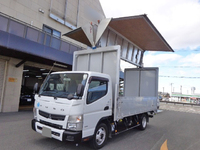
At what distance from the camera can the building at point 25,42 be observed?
821 centimetres

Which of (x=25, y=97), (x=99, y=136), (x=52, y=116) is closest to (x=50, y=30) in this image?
(x=25, y=97)

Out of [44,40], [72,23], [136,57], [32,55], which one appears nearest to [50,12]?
[72,23]

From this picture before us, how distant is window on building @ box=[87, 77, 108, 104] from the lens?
3.89 metres

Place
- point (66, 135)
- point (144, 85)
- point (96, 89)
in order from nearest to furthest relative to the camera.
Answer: point (66, 135), point (96, 89), point (144, 85)

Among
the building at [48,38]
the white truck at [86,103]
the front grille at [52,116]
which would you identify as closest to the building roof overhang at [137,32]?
the building at [48,38]

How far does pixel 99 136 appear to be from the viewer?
13.6ft

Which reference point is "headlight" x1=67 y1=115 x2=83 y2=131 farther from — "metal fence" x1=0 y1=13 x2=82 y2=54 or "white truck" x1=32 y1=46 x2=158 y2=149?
"metal fence" x1=0 y1=13 x2=82 y2=54

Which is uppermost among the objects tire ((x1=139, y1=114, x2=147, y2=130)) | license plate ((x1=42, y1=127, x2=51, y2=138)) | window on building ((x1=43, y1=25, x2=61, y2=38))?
window on building ((x1=43, y1=25, x2=61, y2=38))

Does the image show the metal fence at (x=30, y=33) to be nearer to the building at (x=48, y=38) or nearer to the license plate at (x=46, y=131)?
the building at (x=48, y=38)

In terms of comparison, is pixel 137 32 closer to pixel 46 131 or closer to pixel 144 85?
pixel 144 85

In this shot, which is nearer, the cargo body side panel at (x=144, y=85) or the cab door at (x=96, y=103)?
the cab door at (x=96, y=103)

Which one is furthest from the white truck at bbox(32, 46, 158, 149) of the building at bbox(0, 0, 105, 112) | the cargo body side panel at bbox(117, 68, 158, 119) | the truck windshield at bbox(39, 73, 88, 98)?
the building at bbox(0, 0, 105, 112)

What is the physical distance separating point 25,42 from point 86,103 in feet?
22.1

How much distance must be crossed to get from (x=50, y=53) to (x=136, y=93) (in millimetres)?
6160
